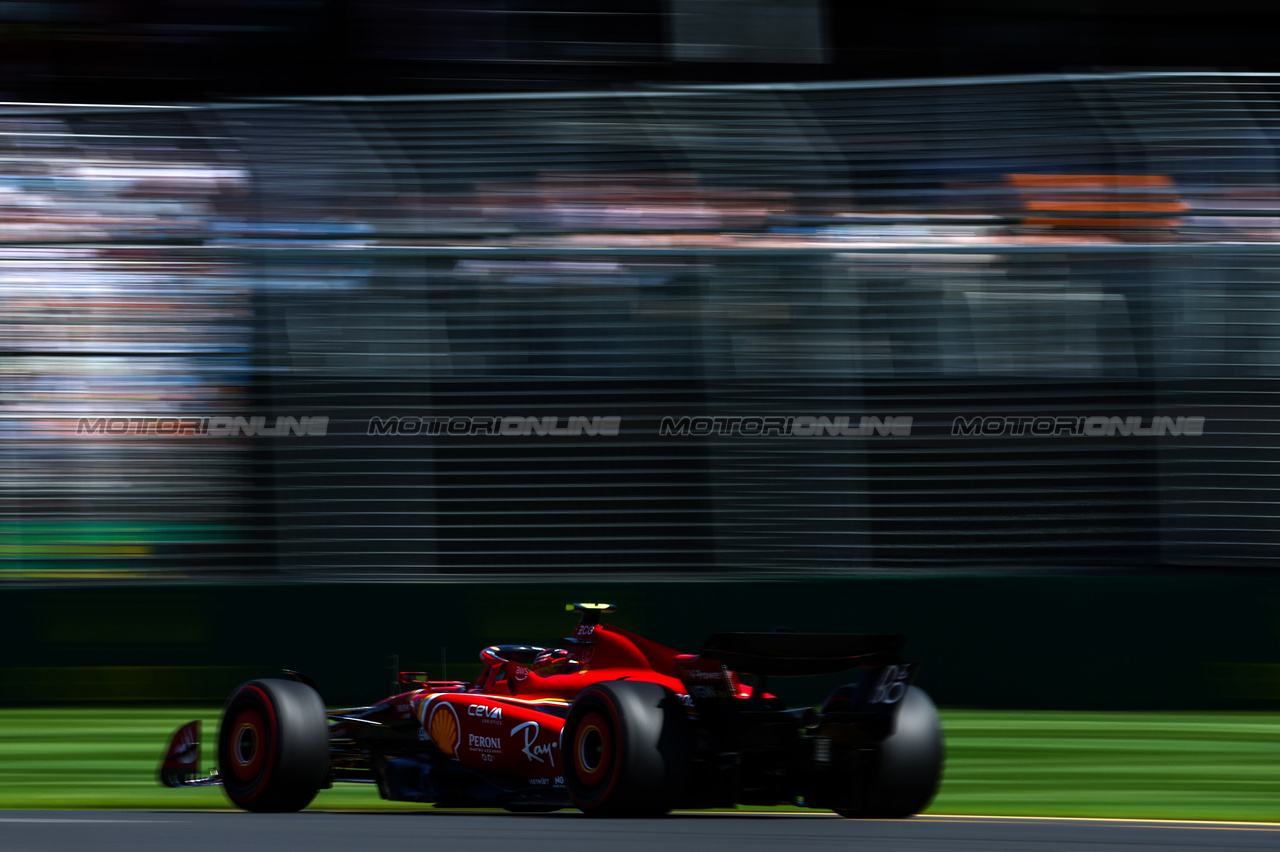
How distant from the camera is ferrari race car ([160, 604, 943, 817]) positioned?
536 centimetres

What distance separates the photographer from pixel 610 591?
33.7 ft

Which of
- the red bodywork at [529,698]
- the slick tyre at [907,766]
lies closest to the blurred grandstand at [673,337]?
the red bodywork at [529,698]

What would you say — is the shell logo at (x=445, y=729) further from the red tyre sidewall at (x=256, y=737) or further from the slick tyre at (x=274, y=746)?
the red tyre sidewall at (x=256, y=737)

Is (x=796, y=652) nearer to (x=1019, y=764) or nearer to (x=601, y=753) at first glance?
(x=601, y=753)

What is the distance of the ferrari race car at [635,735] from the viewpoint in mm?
5363

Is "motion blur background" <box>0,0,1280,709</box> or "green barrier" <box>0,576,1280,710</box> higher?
"motion blur background" <box>0,0,1280,709</box>

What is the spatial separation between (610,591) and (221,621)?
7.82ft

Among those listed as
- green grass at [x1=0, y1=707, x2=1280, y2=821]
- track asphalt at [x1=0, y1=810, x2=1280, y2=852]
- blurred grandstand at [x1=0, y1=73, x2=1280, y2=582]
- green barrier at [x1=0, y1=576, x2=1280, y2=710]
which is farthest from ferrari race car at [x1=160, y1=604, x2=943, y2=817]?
blurred grandstand at [x1=0, y1=73, x2=1280, y2=582]

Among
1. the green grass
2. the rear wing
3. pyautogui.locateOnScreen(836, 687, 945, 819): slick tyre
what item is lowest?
the green grass

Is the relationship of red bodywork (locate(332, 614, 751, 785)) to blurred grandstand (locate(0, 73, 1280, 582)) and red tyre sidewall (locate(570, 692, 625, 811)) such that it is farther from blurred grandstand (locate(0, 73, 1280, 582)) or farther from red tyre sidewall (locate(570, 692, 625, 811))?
blurred grandstand (locate(0, 73, 1280, 582))

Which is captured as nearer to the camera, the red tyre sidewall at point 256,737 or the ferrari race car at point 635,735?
the ferrari race car at point 635,735

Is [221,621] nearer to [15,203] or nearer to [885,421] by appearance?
[15,203]

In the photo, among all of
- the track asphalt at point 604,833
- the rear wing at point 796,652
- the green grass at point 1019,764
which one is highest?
the rear wing at point 796,652

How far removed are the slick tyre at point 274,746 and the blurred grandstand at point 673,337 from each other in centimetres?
422
